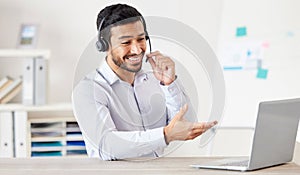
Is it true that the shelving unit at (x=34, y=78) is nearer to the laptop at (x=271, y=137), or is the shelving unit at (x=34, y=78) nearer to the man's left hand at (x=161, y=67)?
the man's left hand at (x=161, y=67)

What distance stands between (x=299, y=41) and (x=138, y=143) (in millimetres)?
1937

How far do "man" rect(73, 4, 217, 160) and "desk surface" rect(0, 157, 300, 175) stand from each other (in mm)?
46

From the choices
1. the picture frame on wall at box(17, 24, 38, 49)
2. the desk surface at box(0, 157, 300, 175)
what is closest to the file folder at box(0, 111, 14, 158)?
the picture frame on wall at box(17, 24, 38, 49)

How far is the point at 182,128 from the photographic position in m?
1.47

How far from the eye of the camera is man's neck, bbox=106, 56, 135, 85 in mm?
1505

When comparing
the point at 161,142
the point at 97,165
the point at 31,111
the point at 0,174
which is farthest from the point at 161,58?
the point at 31,111

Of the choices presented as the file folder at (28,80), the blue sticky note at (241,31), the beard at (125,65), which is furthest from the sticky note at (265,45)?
the beard at (125,65)

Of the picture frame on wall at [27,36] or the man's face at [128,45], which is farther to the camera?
the picture frame on wall at [27,36]

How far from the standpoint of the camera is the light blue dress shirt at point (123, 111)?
1.48 m

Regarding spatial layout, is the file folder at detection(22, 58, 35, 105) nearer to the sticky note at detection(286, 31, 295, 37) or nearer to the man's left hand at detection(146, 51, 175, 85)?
the sticky note at detection(286, 31, 295, 37)

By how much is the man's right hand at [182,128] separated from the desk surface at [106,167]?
72 millimetres

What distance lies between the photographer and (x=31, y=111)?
11.3ft

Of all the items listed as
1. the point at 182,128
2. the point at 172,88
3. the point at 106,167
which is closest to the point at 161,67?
the point at 172,88

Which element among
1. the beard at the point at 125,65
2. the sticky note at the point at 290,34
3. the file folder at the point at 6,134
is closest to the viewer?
the beard at the point at 125,65
